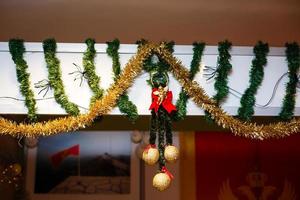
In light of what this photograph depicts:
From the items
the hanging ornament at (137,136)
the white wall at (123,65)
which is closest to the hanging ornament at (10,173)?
the hanging ornament at (137,136)

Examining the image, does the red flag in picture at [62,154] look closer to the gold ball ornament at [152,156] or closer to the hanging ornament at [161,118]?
the hanging ornament at [161,118]

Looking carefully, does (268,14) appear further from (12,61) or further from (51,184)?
(51,184)

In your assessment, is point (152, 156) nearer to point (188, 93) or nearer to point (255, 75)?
point (188, 93)

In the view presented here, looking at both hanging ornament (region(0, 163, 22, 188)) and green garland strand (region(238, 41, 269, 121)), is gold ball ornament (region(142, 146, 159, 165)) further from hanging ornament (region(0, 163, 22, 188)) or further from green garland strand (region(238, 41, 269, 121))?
hanging ornament (region(0, 163, 22, 188))

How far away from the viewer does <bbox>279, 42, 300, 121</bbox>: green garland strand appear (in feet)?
6.25

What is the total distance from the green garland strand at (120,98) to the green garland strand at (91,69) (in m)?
0.09

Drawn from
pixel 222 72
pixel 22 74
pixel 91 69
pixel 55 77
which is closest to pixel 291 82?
pixel 222 72

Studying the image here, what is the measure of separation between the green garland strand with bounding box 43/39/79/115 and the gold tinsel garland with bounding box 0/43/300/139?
0.08 metres

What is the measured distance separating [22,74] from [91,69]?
0.36m

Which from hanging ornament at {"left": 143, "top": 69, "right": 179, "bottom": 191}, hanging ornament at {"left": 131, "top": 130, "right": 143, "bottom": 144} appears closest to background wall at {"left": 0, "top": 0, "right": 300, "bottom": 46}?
hanging ornament at {"left": 143, "top": 69, "right": 179, "bottom": 191}

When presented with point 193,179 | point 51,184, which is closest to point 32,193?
point 51,184

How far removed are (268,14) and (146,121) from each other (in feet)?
3.57

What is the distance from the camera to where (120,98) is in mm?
1840

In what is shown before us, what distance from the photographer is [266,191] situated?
12.6ft
